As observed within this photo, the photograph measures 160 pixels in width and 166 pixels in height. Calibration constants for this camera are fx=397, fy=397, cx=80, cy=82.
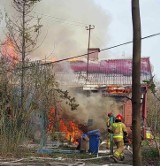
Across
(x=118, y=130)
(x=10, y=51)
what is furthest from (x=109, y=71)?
(x=118, y=130)

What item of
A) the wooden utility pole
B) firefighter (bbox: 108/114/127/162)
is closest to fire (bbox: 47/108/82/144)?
firefighter (bbox: 108/114/127/162)

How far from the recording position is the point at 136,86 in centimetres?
532

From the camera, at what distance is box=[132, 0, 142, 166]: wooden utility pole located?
5.28 metres

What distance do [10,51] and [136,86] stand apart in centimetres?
1354

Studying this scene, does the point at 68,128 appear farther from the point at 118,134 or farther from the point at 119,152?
the point at 119,152

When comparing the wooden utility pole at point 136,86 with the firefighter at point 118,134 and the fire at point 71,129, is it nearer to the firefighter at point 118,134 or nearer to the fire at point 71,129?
the firefighter at point 118,134

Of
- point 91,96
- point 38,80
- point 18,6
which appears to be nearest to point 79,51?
point 91,96

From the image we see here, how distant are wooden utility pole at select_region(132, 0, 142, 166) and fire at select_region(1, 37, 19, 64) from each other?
1163 centimetres

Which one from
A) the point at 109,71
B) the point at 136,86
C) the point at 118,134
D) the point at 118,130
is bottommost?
the point at 118,134

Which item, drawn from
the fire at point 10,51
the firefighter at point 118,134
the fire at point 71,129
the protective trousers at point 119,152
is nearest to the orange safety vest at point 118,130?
the firefighter at point 118,134

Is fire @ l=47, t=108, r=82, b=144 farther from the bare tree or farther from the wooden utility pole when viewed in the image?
the wooden utility pole

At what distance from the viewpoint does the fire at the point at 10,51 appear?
16.9m

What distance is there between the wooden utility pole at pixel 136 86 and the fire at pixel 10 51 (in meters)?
11.6

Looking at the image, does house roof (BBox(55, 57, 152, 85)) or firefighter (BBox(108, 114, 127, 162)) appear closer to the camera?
firefighter (BBox(108, 114, 127, 162))
